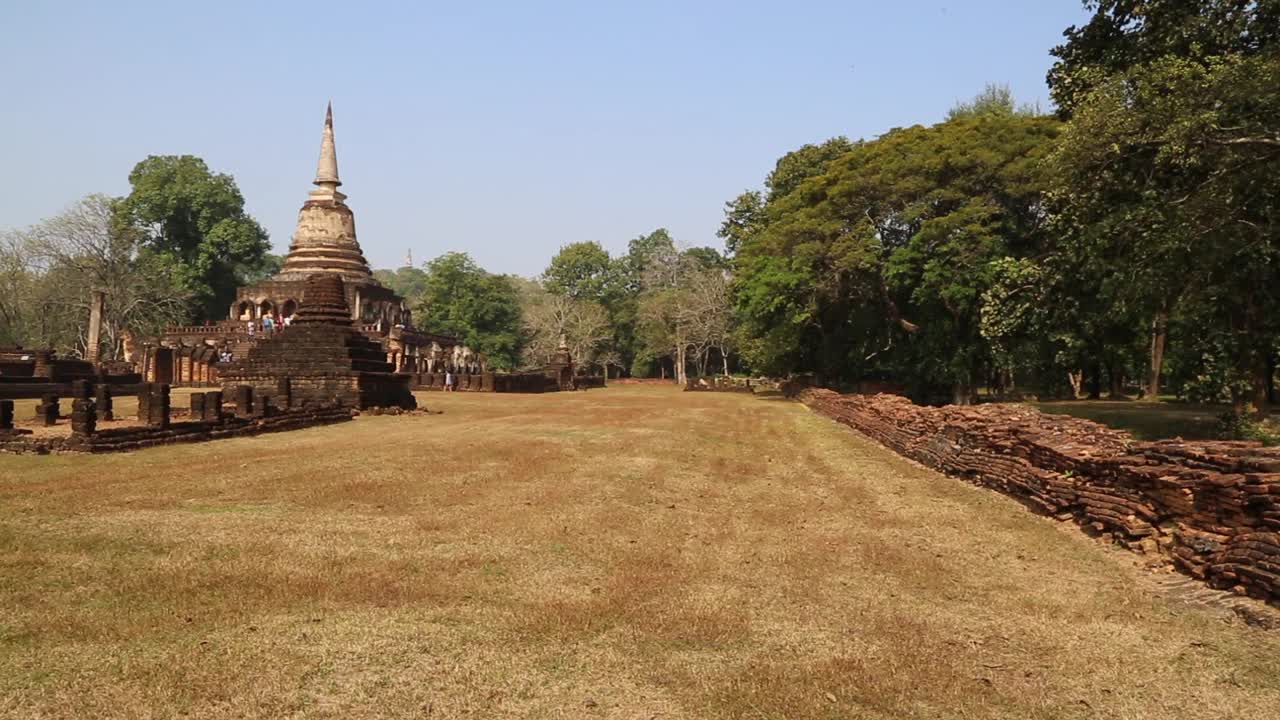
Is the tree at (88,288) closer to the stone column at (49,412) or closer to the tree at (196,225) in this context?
the tree at (196,225)

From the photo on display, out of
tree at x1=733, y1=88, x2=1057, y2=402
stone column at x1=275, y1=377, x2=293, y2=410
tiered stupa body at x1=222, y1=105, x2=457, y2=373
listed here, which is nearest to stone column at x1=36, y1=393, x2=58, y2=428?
stone column at x1=275, y1=377, x2=293, y2=410

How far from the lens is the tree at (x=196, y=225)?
6244 centimetres

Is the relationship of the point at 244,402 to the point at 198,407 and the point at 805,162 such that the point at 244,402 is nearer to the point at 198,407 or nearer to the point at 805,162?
the point at 198,407

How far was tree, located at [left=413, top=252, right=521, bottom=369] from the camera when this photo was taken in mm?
66375

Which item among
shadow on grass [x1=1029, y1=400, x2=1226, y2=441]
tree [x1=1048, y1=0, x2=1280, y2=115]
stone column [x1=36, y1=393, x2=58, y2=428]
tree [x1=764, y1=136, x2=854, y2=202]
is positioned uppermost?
tree [x1=764, y1=136, x2=854, y2=202]

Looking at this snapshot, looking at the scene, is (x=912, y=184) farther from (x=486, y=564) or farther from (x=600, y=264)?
(x=600, y=264)

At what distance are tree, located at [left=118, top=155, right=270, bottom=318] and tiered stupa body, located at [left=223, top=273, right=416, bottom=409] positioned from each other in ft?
143

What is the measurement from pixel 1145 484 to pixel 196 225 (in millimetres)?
69349

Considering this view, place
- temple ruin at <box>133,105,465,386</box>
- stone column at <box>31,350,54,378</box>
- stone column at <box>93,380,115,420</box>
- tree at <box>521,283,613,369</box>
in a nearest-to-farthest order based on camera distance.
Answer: stone column at <box>93,380,115,420</box> < stone column at <box>31,350,54,378</box> < temple ruin at <box>133,105,465,386</box> < tree at <box>521,283,613,369</box>

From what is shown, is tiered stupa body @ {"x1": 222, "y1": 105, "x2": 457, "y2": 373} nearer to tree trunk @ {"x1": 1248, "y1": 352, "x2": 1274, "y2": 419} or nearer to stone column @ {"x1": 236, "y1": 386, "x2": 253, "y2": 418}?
stone column @ {"x1": 236, "y1": 386, "x2": 253, "y2": 418}

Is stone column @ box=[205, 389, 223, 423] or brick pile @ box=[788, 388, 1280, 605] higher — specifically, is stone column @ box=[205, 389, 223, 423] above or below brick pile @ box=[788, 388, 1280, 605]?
above

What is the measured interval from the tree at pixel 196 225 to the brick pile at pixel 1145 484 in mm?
61827

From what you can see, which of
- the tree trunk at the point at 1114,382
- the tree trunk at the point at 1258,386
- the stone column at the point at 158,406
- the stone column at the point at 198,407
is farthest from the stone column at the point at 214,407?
the tree trunk at the point at 1114,382


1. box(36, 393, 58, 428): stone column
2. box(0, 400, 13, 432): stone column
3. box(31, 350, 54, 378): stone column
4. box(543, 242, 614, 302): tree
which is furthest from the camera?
box(543, 242, 614, 302): tree
